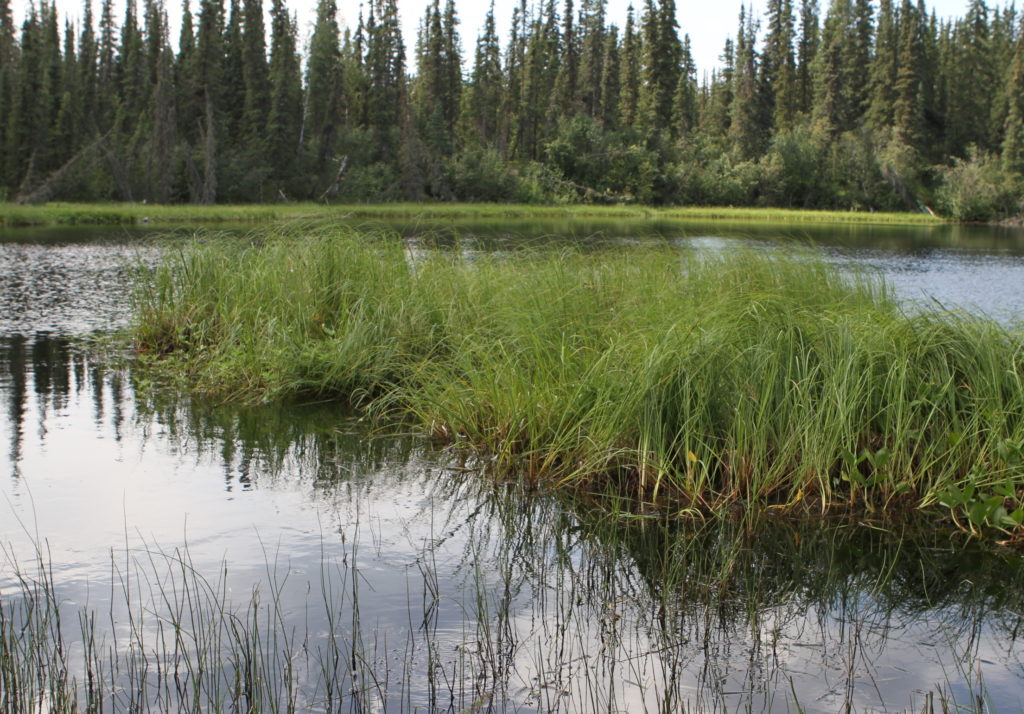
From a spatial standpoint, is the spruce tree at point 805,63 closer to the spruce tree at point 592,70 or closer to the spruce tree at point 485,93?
the spruce tree at point 592,70

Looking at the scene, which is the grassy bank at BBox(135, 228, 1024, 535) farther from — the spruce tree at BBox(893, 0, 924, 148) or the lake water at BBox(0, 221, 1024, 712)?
the spruce tree at BBox(893, 0, 924, 148)

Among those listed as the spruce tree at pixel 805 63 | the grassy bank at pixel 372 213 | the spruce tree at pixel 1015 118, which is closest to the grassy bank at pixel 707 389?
the grassy bank at pixel 372 213

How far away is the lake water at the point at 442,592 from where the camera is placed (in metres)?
3.87

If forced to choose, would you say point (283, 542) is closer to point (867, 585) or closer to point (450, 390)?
point (450, 390)

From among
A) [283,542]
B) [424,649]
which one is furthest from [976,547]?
[283,542]

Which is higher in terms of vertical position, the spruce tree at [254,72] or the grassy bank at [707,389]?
the spruce tree at [254,72]

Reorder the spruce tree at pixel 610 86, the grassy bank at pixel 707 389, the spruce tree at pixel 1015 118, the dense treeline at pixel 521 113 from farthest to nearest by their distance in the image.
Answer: the spruce tree at pixel 610 86
the spruce tree at pixel 1015 118
the dense treeline at pixel 521 113
the grassy bank at pixel 707 389

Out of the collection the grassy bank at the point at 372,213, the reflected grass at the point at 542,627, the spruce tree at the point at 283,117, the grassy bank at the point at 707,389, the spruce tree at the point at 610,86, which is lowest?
the reflected grass at the point at 542,627

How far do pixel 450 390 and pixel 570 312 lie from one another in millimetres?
1401

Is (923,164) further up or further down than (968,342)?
further up

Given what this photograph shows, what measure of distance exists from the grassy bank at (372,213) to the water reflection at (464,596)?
23789mm

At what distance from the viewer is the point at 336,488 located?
6.55m

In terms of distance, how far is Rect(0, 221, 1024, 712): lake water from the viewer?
3873 mm

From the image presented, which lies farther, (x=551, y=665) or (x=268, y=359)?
(x=268, y=359)
